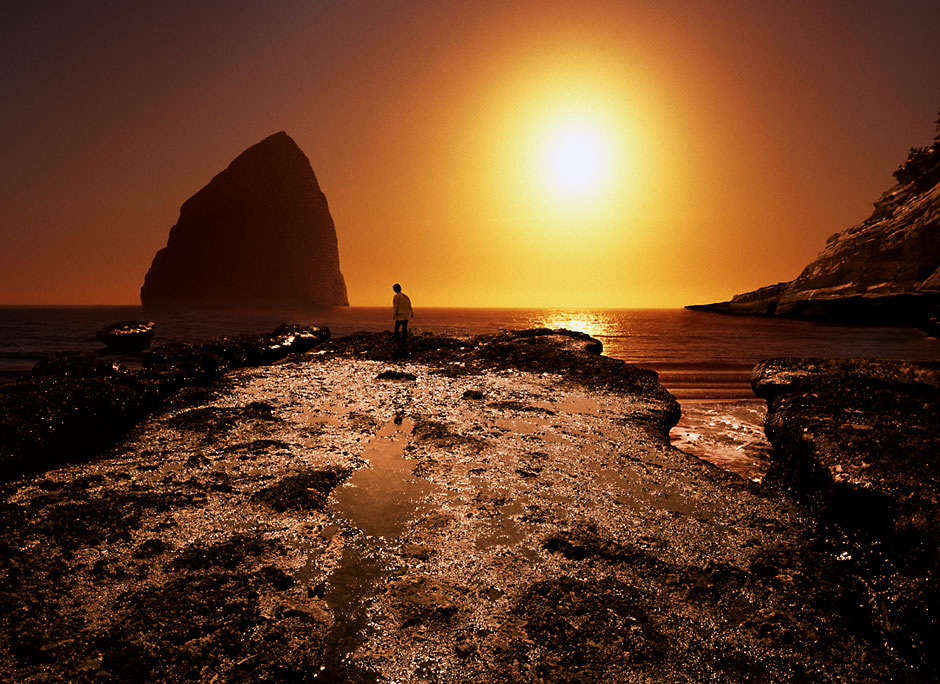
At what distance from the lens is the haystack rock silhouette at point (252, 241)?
171938 mm

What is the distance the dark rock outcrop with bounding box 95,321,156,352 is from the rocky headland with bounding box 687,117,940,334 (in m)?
55.6

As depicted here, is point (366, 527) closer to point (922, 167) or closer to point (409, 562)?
point (409, 562)

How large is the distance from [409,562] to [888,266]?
64562 mm

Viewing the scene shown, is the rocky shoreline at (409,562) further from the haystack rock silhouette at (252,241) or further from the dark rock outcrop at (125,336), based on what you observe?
the haystack rock silhouette at (252,241)

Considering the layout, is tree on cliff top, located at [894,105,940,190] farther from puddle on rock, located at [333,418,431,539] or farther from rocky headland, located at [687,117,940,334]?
puddle on rock, located at [333,418,431,539]

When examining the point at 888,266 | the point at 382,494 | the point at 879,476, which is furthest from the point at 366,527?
the point at 888,266

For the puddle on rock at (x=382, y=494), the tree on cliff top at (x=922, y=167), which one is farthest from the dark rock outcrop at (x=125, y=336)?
the tree on cliff top at (x=922, y=167)

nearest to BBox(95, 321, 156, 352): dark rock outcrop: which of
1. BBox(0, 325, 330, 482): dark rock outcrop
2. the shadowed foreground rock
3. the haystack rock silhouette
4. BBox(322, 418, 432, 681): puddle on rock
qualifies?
BBox(0, 325, 330, 482): dark rock outcrop

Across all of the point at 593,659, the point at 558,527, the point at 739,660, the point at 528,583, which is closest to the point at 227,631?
the point at 528,583

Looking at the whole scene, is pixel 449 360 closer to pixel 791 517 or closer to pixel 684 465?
pixel 684 465

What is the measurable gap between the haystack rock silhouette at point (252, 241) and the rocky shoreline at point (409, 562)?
186214mm

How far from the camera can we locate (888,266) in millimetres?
46375

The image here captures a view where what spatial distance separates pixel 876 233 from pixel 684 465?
64.4 meters

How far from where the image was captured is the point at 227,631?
258cm
